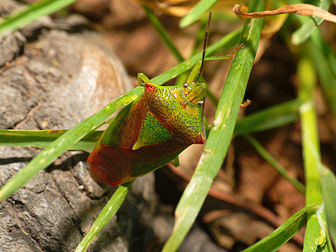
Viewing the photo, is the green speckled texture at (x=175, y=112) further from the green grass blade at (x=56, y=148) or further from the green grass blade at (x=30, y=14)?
the green grass blade at (x=30, y=14)

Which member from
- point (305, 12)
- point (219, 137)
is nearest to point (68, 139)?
point (219, 137)

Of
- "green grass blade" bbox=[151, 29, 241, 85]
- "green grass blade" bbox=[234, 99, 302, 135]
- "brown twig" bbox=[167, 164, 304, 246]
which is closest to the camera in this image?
A: "green grass blade" bbox=[151, 29, 241, 85]

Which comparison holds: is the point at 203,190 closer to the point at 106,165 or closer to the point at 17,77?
the point at 106,165

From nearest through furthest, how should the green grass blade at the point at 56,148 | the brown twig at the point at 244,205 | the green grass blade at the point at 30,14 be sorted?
the green grass blade at the point at 56,148, the green grass blade at the point at 30,14, the brown twig at the point at 244,205

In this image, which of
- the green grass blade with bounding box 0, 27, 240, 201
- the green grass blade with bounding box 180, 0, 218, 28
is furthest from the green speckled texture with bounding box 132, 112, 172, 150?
the green grass blade with bounding box 180, 0, 218, 28

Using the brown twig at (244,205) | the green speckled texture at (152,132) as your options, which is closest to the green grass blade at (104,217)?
the green speckled texture at (152,132)

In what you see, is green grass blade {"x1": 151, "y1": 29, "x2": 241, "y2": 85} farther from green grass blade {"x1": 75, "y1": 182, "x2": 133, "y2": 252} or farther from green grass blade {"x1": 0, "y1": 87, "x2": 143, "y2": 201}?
green grass blade {"x1": 75, "y1": 182, "x2": 133, "y2": 252}

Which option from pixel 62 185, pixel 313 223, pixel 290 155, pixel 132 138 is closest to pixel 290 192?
pixel 290 155
